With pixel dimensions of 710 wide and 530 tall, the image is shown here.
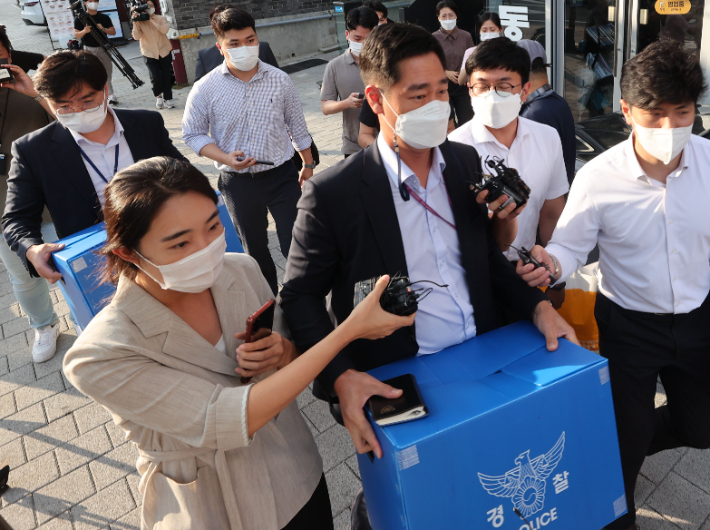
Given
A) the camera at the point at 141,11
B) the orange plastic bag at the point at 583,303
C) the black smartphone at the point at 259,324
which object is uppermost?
the camera at the point at 141,11

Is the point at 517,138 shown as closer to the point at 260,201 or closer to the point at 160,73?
the point at 260,201

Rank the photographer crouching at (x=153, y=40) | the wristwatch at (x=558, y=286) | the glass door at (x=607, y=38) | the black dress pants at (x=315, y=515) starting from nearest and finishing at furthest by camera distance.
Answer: the black dress pants at (x=315, y=515) < the wristwatch at (x=558, y=286) < the glass door at (x=607, y=38) < the photographer crouching at (x=153, y=40)

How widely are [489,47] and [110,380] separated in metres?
2.69

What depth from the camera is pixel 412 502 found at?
1.54 m

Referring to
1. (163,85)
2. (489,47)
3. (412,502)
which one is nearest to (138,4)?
(163,85)

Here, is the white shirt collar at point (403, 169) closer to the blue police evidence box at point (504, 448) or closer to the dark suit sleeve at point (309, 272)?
the dark suit sleeve at point (309, 272)

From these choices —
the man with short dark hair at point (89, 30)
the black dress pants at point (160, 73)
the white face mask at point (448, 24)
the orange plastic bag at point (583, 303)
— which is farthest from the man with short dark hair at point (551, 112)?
the black dress pants at point (160, 73)

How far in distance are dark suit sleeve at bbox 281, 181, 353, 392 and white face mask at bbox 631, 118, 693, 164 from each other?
129 centimetres

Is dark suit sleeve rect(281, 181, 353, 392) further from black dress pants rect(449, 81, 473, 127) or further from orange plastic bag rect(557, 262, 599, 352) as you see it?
black dress pants rect(449, 81, 473, 127)

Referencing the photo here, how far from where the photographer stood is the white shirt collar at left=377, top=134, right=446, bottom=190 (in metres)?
2.03

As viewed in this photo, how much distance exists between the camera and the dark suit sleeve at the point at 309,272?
6.30 ft

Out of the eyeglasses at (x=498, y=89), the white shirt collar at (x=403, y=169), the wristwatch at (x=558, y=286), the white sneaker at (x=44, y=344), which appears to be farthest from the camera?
the white sneaker at (x=44, y=344)

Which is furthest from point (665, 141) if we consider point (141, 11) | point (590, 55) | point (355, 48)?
point (141, 11)

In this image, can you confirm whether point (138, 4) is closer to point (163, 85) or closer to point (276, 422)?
point (163, 85)
